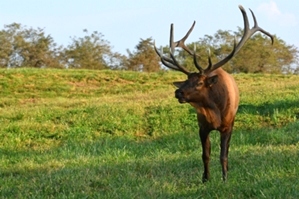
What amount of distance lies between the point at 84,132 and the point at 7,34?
25234 mm

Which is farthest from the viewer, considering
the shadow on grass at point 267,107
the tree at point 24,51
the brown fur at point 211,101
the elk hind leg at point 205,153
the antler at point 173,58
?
the tree at point 24,51

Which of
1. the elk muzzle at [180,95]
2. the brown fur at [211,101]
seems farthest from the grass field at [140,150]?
the elk muzzle at [180,95]

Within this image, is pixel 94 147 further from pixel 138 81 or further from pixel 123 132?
pixel 138 81

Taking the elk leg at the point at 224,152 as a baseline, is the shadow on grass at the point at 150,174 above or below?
below

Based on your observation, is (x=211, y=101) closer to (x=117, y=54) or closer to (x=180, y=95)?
(x=180, y=95)

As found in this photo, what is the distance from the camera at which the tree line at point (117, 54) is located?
115ft

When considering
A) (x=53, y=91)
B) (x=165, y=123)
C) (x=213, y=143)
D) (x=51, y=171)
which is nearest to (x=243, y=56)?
(x=53, y=91)

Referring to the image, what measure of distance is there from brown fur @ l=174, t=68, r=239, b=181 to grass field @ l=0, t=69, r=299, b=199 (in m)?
0.39

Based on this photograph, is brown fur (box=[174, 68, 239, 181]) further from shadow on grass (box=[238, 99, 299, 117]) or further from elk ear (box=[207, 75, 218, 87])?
shadow on grass (box=[238, 99, 299, 117])

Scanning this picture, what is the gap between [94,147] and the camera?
10.2m

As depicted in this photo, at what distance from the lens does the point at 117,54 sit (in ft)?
123

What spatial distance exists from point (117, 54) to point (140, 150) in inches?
1096

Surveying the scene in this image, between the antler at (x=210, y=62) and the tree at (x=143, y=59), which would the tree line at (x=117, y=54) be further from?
the antler at (x=210, y=62)

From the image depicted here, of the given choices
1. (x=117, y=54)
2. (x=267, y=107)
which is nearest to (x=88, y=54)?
(x=117, y=54)
